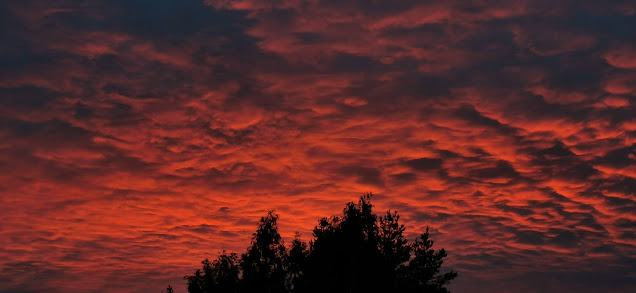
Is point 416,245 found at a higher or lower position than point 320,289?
higher

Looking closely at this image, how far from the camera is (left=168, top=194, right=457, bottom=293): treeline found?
55.3 metres

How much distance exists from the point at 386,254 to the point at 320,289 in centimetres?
887

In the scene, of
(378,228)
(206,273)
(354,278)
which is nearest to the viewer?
(354,278)

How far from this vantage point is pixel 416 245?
6250cm

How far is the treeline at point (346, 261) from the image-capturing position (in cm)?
5531

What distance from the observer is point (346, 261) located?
56.4 metres

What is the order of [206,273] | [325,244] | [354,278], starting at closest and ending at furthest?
Answer: [354,278]
[325,244]
[206,273]

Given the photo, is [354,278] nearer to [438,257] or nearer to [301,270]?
[301,270]

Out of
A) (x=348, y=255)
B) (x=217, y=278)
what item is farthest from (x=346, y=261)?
(x=217, y=278)

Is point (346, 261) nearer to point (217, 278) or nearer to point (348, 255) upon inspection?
point (348, 255)

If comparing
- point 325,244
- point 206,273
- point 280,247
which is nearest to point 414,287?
point 325,244

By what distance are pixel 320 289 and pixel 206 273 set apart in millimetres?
25215

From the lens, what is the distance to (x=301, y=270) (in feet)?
197

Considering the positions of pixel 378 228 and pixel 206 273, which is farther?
pixel 206 273
